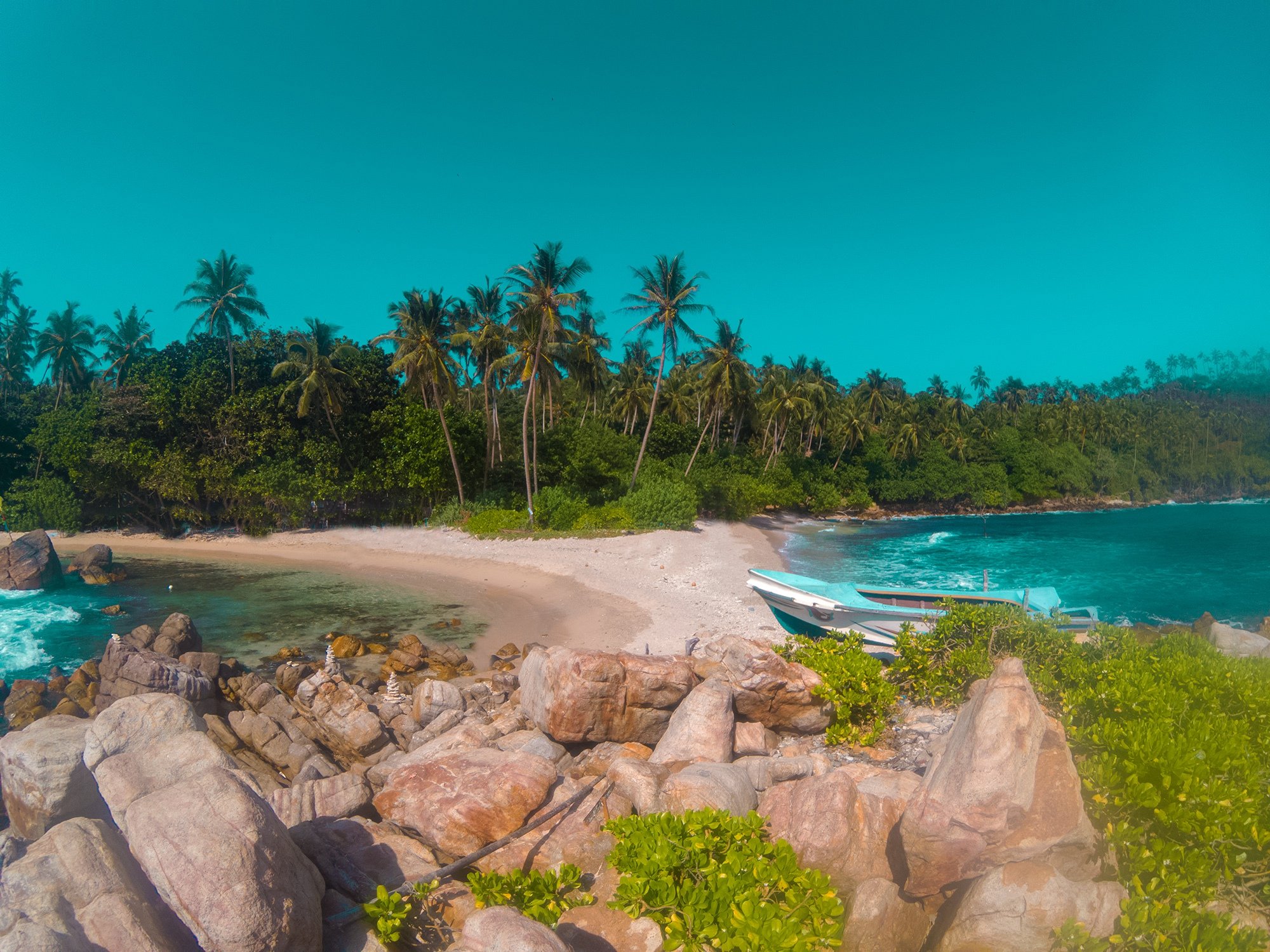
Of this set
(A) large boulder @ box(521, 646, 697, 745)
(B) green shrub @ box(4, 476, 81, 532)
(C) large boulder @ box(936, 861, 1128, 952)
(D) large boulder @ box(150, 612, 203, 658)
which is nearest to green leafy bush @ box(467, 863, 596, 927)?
(C) large boulder @ box(936, 861, 1128, 952)

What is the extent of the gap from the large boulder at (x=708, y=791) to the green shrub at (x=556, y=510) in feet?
86.0

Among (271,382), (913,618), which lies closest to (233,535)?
(271,382)

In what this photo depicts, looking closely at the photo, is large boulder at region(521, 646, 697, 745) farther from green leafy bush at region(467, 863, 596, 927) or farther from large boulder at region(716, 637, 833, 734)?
green leafy bush at region(467, 863, 596, 927)

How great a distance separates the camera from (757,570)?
49.2 feet

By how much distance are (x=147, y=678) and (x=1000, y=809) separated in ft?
44.3

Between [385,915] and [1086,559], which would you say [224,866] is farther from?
[1086,559]

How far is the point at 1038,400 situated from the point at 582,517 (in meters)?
85.1

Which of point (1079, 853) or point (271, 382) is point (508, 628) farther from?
point (271, 382)

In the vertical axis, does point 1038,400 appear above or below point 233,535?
above

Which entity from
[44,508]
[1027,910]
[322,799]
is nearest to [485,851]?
[322,799]

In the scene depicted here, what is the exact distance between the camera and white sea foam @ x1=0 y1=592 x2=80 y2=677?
51.9ft

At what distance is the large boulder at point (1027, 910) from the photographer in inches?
142

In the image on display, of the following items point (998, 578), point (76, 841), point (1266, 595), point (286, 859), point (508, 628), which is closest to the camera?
point (76, 841)

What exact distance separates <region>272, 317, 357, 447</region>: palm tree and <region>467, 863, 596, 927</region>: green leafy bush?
108 ft
